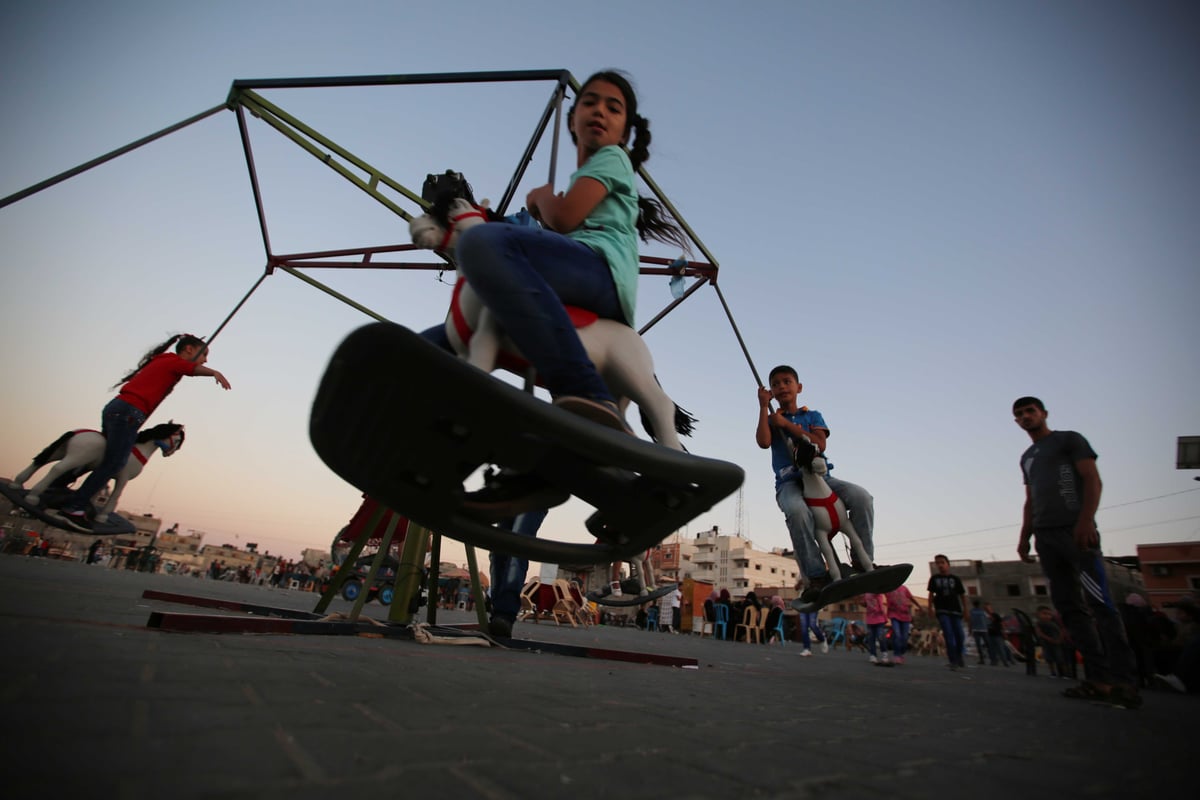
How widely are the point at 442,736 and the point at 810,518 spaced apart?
3791 mm

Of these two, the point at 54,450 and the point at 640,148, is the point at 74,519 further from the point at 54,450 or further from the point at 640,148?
the point at 640,148

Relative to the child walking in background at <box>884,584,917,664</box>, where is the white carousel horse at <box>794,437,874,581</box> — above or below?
above

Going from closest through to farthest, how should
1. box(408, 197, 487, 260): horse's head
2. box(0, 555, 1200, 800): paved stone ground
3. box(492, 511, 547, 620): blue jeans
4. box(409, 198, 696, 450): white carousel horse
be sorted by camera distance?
box(0, 555, 1200, 800): paved stone ground, box(409, 198, 696, 450): white carousel horse, box(408, 197, 487, 260): horse's head, box(492, 511, 547, 620): blue jeans

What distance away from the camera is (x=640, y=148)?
2941 mm

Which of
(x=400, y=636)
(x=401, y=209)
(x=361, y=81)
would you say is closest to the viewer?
(x=400, y=636)

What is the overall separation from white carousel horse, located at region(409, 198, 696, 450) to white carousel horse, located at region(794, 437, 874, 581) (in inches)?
99.6

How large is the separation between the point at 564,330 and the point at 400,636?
2.46 meters

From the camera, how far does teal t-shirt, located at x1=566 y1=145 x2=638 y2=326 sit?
6.92 feet

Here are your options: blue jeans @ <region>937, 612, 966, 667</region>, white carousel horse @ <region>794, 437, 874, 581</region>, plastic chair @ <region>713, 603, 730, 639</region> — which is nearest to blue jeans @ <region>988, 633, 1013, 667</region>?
blue jeans @ <region>937, 612, 966, 667</region>

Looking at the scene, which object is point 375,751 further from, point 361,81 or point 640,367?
point 361,81

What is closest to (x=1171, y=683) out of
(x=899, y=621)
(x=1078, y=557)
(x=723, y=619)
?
(x=899, y=621)

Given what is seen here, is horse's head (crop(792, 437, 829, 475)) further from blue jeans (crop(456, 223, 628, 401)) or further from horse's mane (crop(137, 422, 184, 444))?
horse's mane (crop(137, 422, 184, 444))

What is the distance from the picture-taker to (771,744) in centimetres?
133

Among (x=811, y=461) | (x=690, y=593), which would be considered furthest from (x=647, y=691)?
(x=690, y=593)
